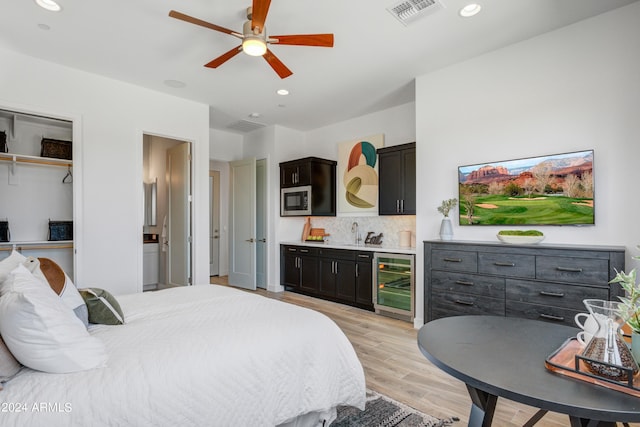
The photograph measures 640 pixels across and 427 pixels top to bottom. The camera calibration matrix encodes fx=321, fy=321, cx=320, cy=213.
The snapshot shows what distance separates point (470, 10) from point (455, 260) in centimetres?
222

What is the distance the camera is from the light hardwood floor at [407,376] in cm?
211

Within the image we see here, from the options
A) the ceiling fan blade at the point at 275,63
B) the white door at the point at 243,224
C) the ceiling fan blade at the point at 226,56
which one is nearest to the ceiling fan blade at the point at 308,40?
the ceiling fan blade at the point at 275,63

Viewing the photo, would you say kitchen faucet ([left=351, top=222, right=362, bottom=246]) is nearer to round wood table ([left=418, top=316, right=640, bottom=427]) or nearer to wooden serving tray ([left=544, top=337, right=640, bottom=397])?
round wood table ([left=418, top=316, right=640, bottom=427])

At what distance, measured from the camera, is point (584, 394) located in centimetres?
97

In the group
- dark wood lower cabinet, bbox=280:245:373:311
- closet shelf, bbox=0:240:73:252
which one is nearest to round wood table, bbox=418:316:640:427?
dark wood lower cabinet, bbox=280:245:373:311

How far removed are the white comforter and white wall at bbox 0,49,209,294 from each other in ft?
6.75

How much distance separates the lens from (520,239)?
2.96 metres

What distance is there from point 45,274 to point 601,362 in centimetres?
252

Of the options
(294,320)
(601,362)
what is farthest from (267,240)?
(601,362)

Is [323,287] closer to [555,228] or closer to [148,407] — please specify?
[555,228]

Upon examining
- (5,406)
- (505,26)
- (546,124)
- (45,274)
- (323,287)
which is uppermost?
(505,26)

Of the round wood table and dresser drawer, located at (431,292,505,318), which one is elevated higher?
the round wood table

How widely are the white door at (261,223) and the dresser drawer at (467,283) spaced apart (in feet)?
11.2

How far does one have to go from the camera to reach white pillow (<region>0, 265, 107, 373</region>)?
1.19m
